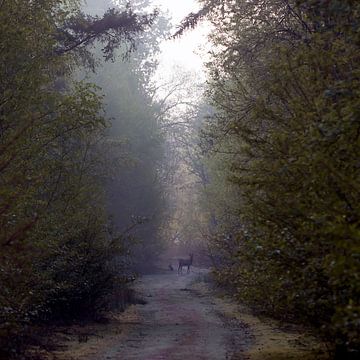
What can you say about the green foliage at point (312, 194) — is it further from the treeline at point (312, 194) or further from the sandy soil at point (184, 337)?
the sandy soil at point (184, 337)

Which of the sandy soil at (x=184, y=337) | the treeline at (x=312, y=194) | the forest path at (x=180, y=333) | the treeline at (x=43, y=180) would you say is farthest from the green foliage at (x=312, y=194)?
the treeline at (x=43, y=180)

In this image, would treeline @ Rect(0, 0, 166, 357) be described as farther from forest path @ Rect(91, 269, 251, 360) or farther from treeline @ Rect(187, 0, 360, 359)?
treeline @ Rect(187, 0, 360, 359)

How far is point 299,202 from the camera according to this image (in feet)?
25.6

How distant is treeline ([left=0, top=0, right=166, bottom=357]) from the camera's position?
10086mm

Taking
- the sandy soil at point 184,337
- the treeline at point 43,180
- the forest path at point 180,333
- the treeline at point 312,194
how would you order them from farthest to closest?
the forest path at point 180,333, the sandy soil at point 184,337, the treeline at point 43,180, the treeline at point 312,194

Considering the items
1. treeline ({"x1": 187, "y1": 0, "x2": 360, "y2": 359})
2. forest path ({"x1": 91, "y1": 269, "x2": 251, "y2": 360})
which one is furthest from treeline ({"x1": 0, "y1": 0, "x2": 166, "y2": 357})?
treeline ({"x1": 187, "y1": 0, "x2": 360, "y2": 359})

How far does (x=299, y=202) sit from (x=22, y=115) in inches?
242

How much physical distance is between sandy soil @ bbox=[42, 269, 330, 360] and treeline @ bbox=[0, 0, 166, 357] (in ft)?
4.05

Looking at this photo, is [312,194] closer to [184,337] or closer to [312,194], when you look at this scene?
[312,194]

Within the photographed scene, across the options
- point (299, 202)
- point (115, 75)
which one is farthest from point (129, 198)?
point (299, 202)

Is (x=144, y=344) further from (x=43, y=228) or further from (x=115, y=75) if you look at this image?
(x=115, y=75)

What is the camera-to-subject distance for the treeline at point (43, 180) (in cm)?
1009

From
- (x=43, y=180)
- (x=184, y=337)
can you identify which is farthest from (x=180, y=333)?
(x=43, y=180)

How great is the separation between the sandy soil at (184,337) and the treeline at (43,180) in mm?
1235
